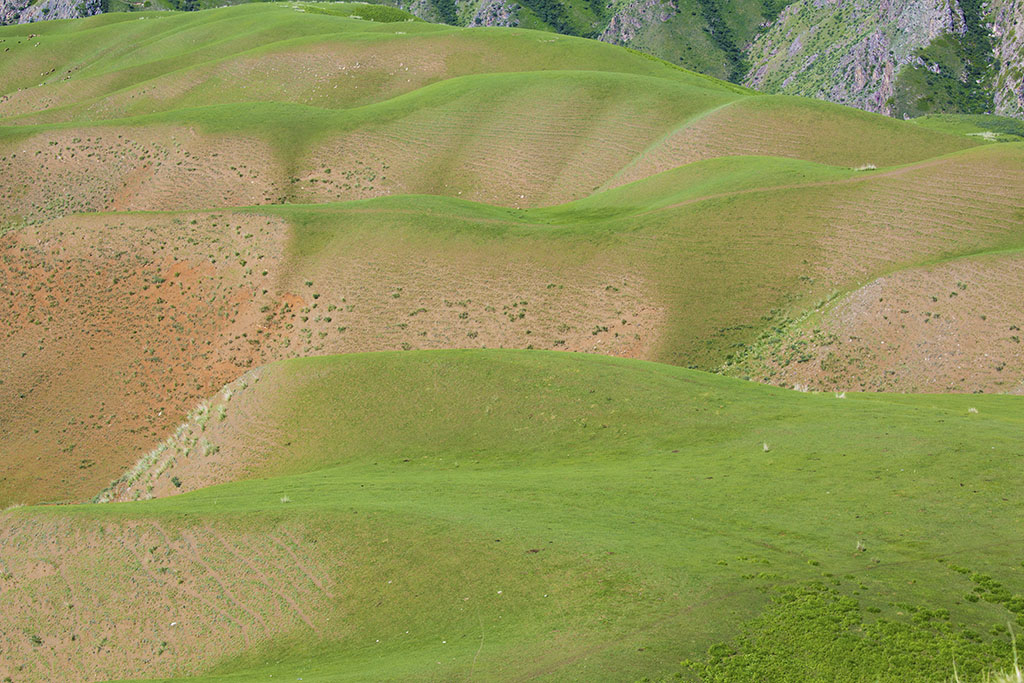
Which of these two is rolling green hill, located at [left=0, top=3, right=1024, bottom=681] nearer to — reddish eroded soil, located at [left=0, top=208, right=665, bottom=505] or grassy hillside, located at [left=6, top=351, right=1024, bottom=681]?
grassy hillside, located at [left=6, top=351, right=1024, bottom=681]

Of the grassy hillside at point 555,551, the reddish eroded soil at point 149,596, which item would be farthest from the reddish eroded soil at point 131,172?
the reddish eroded soil at point 149,596

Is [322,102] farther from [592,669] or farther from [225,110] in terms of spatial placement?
[592,669]

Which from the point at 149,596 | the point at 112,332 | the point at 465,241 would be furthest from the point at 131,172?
the point at 149,596

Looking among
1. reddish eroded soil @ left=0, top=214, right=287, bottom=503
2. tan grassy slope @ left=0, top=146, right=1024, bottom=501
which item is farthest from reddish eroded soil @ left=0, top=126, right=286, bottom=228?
reddish eroded soil @ left=0, top=214, right=287, bottom=503

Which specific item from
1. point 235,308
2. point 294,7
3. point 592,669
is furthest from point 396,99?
point 592,669

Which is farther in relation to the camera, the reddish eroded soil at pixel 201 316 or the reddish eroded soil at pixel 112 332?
the reddish eroded soil at pixel 201 316

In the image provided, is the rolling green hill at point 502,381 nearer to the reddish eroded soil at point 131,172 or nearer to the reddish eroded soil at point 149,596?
the reddish eroded soil at point 149,596

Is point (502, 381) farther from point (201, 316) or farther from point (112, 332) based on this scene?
point (112, 332)
